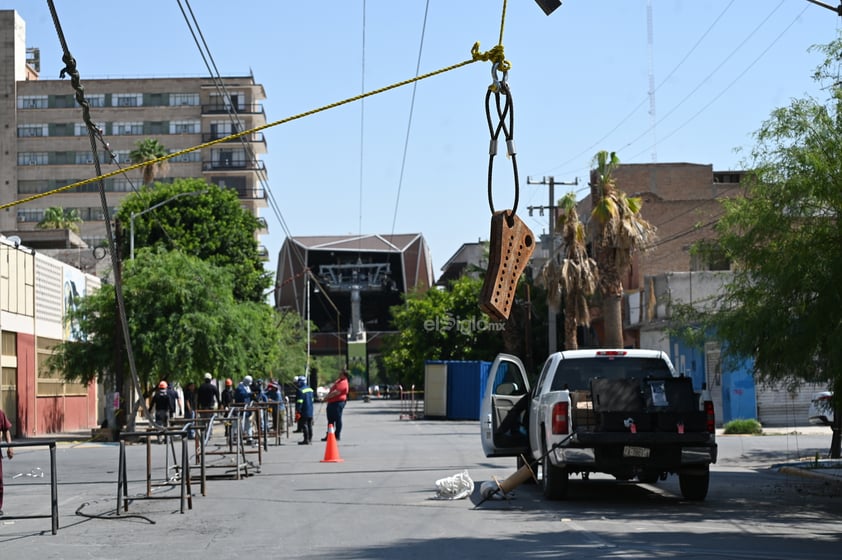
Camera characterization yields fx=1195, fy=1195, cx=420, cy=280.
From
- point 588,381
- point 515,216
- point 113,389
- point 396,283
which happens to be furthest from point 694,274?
point 396,283

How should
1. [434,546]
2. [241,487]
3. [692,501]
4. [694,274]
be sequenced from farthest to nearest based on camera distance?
[694,274], [241,487], [692,501], [434,546]

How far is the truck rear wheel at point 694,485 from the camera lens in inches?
619

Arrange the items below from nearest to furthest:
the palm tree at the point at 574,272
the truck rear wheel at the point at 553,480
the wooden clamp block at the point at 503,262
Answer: the wooden clamp block at the point at 503,262
the truck rear wheel at the point at 553,480
the palm tree at the point at 574,272

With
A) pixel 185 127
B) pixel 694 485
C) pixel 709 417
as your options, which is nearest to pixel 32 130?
pixel 185 127

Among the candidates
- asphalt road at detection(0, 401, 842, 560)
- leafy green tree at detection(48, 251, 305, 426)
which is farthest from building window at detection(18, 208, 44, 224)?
asphalt road at detection(0, 401, 842, 560)

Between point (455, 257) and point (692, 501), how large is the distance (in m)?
120

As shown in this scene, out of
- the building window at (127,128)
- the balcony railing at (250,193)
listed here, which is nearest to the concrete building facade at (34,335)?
the balcony railing at (250,193)

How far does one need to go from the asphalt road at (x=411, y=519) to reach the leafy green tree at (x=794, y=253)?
2.08 meters

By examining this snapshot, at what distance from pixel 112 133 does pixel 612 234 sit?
214ft

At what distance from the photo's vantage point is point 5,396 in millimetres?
40875

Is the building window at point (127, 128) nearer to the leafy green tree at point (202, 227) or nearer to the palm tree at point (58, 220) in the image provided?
the palm tree at point (58, 220)

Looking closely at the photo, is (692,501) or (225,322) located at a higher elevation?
(225,322)

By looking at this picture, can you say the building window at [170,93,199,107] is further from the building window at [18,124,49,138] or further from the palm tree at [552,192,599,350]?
the palm tree at [552,192,599,350]

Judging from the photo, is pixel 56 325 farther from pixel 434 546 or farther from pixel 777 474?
pixel 434 546
